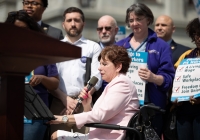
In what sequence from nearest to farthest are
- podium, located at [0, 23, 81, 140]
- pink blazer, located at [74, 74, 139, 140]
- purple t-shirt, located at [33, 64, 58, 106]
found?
podium, located at [0, 23, 81, 140], pink blazer, located at [74, 74, 139, 140], purple t-shirt, located at [33, 64, 58, 106]

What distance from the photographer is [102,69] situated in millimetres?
5465

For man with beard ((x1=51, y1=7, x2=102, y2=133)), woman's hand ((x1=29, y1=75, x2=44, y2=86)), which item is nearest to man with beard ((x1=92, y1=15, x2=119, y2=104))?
man with beard ((x1=51, y1=7, x2=102, y2=133))

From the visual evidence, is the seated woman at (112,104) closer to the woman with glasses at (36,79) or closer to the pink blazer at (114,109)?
the pink blazer at (114,109)

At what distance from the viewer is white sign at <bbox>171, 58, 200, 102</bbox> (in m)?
6.49

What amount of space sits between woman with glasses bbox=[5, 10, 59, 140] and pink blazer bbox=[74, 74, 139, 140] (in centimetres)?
84

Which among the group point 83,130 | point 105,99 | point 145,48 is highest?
point 145,48

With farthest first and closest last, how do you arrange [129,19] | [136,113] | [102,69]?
[129,19] → [102,69] → [136,113]

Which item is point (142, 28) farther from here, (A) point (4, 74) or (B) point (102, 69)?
(A) point (4, 74)

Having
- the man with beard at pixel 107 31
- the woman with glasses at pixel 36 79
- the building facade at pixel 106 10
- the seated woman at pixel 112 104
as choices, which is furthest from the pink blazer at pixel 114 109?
the building facade at pixel 106 10

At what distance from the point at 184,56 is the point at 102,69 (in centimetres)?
177

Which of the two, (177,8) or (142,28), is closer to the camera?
(142,28)

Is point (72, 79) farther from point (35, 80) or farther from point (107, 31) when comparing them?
point (107, 31)

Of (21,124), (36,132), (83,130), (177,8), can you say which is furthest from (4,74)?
(177,8)

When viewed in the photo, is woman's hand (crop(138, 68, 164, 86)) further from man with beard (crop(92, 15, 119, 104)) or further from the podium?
the podium
